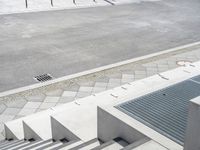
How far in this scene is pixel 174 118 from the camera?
15.2 ft

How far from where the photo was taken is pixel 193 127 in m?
3.26

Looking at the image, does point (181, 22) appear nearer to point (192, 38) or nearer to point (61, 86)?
point (192, 38)

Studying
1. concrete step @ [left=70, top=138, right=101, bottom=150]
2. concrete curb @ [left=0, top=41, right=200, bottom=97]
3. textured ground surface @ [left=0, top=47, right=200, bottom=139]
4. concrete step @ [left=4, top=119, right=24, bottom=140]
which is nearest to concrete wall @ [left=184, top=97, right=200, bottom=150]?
concrete step @ [left=70, top=138, right=101, bottom=150]

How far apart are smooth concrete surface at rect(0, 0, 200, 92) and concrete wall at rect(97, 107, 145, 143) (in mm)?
4808

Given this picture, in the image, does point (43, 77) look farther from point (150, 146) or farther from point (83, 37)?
point (150, 146)

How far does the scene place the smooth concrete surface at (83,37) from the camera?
34.3ft

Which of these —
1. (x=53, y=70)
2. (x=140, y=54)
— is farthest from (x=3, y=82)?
(x=140, y=54)

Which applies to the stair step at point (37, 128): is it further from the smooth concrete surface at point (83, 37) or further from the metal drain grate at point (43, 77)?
the metal drain grate at point (43, 77)

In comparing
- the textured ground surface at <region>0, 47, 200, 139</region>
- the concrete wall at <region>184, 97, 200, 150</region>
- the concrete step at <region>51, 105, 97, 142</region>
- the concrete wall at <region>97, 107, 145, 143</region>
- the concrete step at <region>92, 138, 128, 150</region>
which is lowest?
the textured ground surface at <region>0, 47, 200, 139</region>

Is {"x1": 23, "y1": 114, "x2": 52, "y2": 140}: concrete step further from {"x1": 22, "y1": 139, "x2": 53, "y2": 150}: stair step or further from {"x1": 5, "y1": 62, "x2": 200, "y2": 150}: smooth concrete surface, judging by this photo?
{"x1": 22, "y1": 139, "x2": 53, "y2": 150}: stair step

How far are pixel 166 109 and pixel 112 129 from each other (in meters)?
1.00

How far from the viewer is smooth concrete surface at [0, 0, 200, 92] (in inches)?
412

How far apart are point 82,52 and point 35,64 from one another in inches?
79.6

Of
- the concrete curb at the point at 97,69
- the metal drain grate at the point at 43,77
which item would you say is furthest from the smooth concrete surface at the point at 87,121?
the metal drain grate at the point at 43,77
